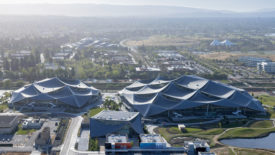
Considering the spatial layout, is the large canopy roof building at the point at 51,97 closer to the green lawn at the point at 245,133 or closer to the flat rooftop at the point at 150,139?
the flat rooftop at the point at 150,139

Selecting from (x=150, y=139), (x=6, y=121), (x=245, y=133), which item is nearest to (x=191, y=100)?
Answer: (x=245, y=133)

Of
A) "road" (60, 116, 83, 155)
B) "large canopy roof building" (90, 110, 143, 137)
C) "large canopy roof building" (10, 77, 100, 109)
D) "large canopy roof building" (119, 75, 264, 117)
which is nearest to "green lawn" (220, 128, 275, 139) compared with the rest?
"large canopy roof building" (119, 75, 264, 117)

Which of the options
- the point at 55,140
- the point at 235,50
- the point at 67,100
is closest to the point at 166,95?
the point at 67,100

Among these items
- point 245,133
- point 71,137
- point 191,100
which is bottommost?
point 245,133

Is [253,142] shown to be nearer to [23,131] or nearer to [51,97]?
[23,131]

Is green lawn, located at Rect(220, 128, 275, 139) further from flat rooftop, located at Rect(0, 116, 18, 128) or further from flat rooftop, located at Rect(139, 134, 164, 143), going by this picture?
flat rooftop, located at Rect(0, 116, 18, 128)

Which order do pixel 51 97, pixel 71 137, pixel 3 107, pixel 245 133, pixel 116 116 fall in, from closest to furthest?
pixel 71 137, pixel 116 116, pixel 245 133, pixel 51 97, pixel 3 107
